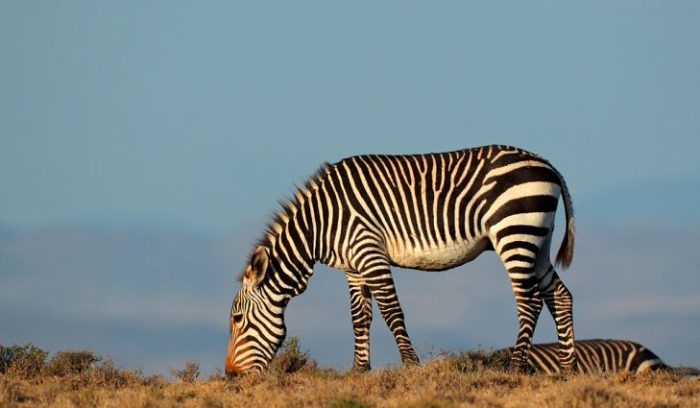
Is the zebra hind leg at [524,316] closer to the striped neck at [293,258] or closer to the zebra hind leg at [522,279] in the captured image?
the zebra hind leg at [522,279]

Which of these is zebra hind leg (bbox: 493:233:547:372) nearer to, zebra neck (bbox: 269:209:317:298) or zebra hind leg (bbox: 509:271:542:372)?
zebra hind leg (bbox: 509:271:542:372)

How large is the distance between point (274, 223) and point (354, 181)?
5.65ft

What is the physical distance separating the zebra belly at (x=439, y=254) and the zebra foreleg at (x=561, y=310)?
1337mm

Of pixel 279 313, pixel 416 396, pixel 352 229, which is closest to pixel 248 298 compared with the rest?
pixel 279 313

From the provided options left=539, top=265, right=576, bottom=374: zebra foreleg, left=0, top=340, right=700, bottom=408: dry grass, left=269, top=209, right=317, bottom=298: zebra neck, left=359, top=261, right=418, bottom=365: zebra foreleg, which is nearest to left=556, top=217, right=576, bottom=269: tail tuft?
left=539, top=265, right=576, bottom=374: zebra foreleg

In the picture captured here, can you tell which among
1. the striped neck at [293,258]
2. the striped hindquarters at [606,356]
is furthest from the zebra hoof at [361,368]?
the striped hindquarters at [606,356]

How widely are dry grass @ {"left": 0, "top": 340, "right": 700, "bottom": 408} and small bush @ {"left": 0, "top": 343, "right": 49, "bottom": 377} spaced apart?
63 mm

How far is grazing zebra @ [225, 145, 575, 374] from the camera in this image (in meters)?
19.0

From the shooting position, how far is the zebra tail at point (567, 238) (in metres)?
20.3

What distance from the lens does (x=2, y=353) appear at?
21.7m

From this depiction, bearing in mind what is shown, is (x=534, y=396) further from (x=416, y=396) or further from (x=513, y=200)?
(x=513, y=200)

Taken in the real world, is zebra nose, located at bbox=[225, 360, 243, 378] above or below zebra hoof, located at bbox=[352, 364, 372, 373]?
above

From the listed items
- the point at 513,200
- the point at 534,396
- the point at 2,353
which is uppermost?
the point at 513,200

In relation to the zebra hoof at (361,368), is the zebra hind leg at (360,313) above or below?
above
